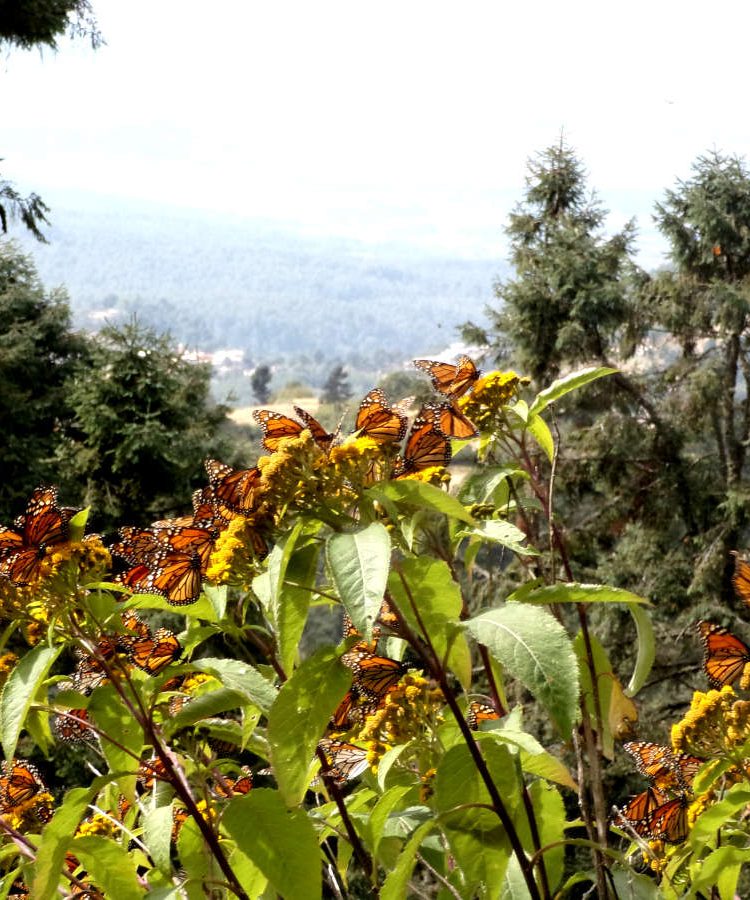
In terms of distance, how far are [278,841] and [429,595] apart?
0.27 m

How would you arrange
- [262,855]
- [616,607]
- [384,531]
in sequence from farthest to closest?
[616,607] → [262,855] → [384,531]

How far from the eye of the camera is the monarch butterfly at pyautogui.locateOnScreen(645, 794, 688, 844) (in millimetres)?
1233

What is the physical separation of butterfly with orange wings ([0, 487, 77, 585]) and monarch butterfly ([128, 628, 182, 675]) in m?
0.21

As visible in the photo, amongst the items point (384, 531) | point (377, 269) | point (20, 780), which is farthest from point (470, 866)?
point (377, 269)

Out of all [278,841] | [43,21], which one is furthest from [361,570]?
[43,21]

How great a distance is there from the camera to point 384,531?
70 cm

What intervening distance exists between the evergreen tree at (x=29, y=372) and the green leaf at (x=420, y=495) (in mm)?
8511

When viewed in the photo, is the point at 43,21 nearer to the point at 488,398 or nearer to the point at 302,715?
the point at 488,398

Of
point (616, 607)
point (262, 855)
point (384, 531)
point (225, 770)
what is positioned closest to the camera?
point (384, 531)

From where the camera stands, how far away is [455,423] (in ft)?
3.88

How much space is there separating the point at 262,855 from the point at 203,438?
9.44 m

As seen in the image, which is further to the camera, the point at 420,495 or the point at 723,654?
the point at 723,654

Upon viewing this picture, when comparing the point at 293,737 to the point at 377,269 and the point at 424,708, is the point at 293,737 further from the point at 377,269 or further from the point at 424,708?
the point at 377,269

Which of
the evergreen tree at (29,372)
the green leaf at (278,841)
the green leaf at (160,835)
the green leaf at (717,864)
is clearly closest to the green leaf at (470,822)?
the green leaf at (278,841)
